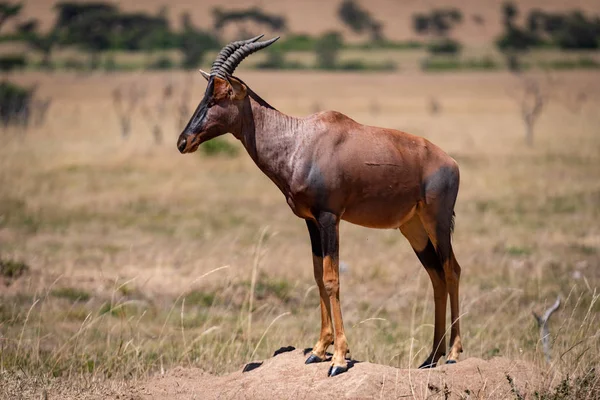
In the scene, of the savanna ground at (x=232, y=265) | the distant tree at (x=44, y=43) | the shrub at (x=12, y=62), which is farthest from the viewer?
the distant tree at (x=44, y=43)

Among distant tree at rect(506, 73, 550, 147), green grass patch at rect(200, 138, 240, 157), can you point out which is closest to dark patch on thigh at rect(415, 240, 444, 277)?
green grass patch at rect(200, 138, 240, 157)

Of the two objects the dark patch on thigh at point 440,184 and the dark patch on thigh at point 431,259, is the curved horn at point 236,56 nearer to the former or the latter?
the dark patch on thigh at point 440,184

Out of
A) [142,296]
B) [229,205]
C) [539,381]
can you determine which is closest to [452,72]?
[229,205]

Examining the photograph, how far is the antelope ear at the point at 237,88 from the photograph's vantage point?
7598mm

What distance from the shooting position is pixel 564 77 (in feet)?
221

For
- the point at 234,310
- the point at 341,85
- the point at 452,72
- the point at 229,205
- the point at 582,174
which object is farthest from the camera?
the point at 452,72

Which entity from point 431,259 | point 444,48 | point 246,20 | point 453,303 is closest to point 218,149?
point 431,259

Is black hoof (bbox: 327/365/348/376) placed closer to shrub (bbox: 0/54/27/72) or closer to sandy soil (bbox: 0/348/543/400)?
sandy soil (bbox: 0/348/543/400)

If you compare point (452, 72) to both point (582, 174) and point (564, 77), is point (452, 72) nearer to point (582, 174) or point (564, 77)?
point (564, 77)

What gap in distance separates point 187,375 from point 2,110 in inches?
1346

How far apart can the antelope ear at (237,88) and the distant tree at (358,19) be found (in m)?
96.4

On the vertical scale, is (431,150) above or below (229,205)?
above

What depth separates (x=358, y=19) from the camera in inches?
4323

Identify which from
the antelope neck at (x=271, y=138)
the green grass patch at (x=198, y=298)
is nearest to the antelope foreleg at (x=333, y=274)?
the antelope neck at (x=271, y=138)
